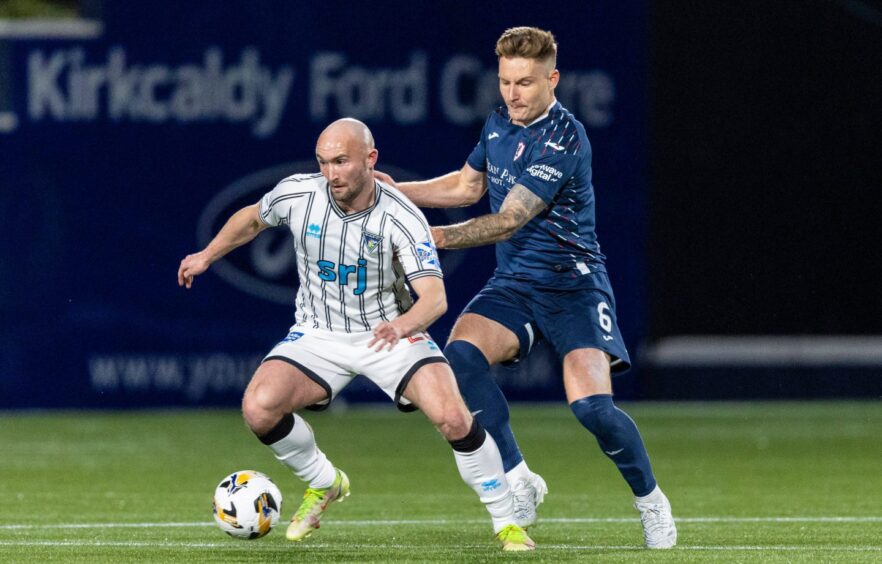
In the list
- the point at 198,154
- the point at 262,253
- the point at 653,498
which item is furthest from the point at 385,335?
the point at 198,154

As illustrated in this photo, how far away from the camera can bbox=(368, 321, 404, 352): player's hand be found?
708 cm

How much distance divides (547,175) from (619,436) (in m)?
1.20

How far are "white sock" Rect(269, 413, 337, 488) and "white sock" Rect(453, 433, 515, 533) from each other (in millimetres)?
756

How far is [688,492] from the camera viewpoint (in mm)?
10367

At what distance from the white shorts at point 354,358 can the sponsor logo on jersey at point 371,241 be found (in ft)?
1.31

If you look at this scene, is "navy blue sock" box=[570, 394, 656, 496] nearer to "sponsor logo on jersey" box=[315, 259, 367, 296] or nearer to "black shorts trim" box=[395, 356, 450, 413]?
"black shorts trim" box=[395, 356, 450, 413]

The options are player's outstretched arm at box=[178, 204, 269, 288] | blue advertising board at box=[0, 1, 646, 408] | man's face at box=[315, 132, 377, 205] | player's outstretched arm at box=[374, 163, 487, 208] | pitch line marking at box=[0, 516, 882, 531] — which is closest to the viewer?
man's face at box=[315, 132, 377, 205]

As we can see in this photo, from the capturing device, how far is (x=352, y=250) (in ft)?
24.8

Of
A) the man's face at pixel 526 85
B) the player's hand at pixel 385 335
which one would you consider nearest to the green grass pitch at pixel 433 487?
the player's hand at pixel 385 335

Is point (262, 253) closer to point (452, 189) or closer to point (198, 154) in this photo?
point (198, 154)

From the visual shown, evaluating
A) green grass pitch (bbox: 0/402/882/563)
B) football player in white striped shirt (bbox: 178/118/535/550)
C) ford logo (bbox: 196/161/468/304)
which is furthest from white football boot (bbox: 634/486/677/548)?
ford logo (bbox: 196/161/468/304)

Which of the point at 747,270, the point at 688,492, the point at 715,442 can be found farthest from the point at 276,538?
the point at 747,270

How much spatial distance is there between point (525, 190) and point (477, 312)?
659 mm

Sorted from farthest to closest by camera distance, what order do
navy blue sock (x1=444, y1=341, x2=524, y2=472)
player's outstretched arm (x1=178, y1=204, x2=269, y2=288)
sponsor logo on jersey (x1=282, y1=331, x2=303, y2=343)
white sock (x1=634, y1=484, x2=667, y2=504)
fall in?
navy blue sock (x1=444, y1=341, x2=524, y2=472) < sponsor logo on jersey (x1=282, y1=331, x2=303, y2=343) < player's outstretched arm (x1=178, y1=204, x2=269, y2=288) < white sock (x1=634, y1=484, x2=667, y2=504)
